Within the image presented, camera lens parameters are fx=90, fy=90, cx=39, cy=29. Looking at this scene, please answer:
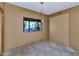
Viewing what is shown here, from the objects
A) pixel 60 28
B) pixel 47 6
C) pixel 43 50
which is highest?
pixel 47 6

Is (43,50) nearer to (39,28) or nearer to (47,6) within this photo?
(39,28)

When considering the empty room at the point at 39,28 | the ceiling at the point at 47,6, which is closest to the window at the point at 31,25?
the empty room at the point at 39,28

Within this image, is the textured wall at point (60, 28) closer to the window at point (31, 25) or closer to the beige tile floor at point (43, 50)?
the beige tile floor at point (43, 50)

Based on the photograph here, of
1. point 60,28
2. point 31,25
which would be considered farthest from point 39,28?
point 60,28

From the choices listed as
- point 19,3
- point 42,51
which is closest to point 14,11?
point 19,3

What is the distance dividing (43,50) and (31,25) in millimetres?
427

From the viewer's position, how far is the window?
1.35 meters

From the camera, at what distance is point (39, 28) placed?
1431mm

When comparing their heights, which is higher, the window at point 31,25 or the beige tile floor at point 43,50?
the window at point 31,25

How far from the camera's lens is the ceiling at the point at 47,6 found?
131cm

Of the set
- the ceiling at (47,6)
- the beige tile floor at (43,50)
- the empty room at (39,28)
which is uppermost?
the ceiling at (47,6)

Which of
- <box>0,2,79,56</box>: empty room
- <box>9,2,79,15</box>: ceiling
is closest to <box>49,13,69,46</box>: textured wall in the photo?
<box>0,2,79,56</box>: empty room

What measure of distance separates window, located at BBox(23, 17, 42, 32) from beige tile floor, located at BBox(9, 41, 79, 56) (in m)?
0.23

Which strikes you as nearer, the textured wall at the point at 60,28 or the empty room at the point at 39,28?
the empty room at the point at 39,28
